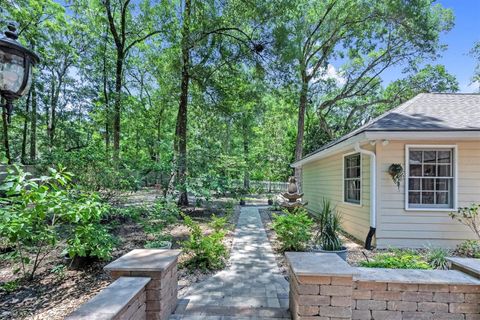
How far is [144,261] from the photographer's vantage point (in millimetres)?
2555

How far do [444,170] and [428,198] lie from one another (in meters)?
0.64

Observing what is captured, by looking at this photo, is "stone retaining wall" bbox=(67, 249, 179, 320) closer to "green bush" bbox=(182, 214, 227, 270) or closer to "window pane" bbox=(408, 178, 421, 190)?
"green bush" bbox=(182, 214, 227, 270)

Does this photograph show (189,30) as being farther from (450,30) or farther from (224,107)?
(450,30)

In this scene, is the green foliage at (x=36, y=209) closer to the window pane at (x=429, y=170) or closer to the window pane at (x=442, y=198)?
the window pane at (x=429, y=170)

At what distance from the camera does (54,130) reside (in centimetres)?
1341

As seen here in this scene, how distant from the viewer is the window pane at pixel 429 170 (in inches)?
214

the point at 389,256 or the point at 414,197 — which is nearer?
the point at 389,256

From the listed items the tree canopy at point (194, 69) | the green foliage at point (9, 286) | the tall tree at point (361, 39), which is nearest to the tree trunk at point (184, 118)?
the tree canopy at point (194, 69)

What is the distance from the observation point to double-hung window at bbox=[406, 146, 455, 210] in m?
5.39

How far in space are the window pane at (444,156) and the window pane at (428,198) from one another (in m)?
0.69

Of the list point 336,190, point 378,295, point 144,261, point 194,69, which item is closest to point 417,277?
point 378,295

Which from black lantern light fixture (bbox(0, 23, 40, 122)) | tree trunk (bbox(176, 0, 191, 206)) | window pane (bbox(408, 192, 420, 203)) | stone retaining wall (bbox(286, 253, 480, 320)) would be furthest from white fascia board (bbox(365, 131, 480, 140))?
black lantern light fixture (bbox(0, 23, 40, 122))

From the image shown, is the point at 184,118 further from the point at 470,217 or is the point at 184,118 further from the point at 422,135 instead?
the point at 470,217

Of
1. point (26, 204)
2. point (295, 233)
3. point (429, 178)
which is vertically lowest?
point (295, 233)
